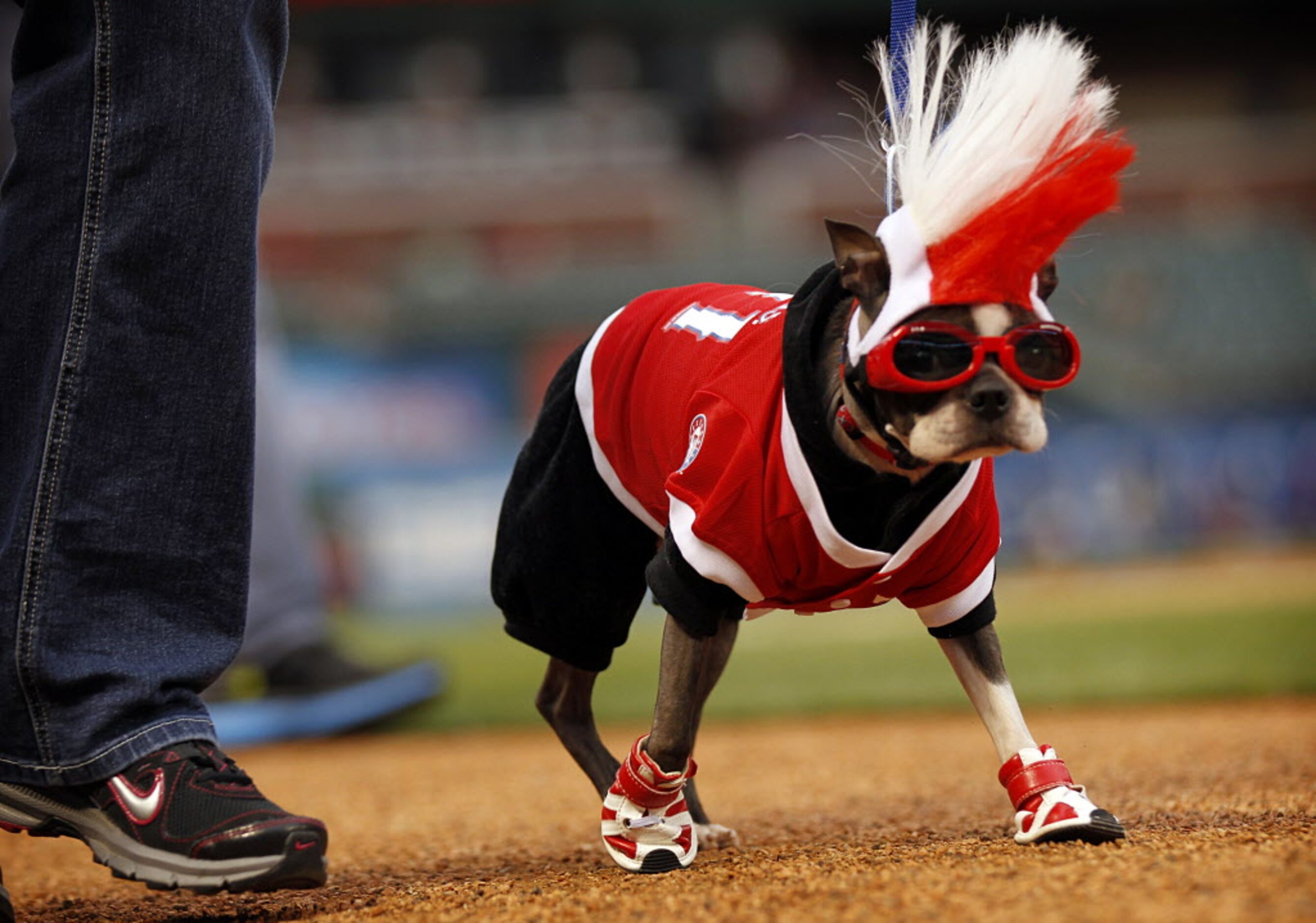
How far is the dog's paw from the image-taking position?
9.60 feet

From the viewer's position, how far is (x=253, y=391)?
227cm

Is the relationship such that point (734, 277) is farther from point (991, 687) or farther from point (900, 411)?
point (900, 411)

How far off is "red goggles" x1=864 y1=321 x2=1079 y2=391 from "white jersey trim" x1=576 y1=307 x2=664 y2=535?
0.78 metres

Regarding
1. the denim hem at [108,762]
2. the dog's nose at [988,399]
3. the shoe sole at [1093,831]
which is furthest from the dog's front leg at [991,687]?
the denim hem at [108,762]

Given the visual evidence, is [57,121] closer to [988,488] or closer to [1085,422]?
[988,488]

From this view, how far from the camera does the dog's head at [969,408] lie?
2135mm

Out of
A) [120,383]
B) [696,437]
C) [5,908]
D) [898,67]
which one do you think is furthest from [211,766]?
[898,67]

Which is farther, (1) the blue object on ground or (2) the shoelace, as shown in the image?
(1) the blue object on ground

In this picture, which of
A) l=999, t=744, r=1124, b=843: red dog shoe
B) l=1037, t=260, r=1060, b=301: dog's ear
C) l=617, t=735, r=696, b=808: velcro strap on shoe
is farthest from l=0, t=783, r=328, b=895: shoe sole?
l=1037, t=260, r=1060, b=301: dog's ear

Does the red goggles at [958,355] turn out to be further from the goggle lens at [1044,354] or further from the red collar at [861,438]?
the red collar at [861,438]

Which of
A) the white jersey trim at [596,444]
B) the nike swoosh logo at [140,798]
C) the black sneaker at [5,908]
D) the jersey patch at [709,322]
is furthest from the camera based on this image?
the white jersey trim at [596,444]

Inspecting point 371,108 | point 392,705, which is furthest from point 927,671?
point 371,108

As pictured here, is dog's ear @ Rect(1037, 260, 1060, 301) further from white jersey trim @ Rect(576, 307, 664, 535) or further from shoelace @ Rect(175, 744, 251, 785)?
shoelace @ Rect(175, 744, 251, 785)

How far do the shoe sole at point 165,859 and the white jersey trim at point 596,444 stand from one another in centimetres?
97
